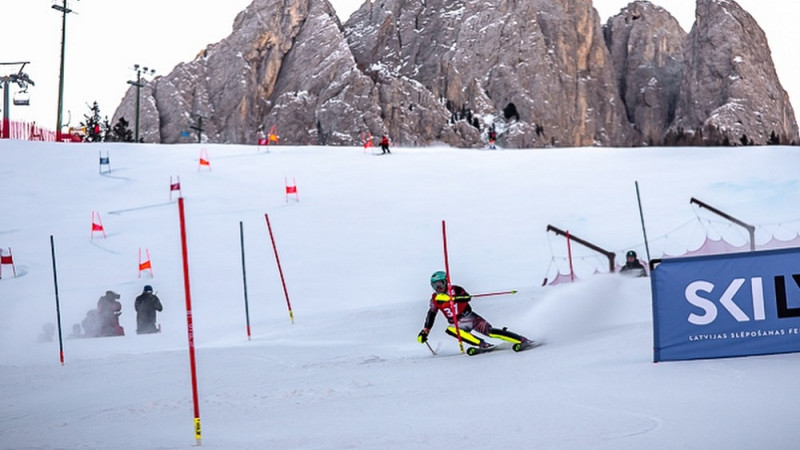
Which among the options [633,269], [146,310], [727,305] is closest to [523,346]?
[727,305]

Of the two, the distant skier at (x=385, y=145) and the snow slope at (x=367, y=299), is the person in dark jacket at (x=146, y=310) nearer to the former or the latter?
the snow slope at (x=367, y=299)

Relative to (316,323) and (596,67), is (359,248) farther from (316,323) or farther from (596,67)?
(596,67)

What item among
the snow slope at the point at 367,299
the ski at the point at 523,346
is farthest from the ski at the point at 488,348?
the snow slope at the point at 367,299

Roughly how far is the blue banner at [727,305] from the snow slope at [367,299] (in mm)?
225

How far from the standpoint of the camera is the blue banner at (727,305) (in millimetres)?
7570

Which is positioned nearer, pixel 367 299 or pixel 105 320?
pixel 105 320

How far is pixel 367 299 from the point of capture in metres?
20.2

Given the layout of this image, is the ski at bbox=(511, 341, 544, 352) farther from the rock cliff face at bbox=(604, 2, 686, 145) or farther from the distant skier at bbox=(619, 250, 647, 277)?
the rock cliff face at bbox=(604, 2, 686, 145)

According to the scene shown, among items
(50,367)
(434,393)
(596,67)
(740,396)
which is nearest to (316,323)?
(50,367)

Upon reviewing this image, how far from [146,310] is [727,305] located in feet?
41.2

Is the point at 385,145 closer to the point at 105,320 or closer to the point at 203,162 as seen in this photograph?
the point at 203,162

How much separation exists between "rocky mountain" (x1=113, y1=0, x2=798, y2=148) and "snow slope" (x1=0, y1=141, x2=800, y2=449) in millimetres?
72230

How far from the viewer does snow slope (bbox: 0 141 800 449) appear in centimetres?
639

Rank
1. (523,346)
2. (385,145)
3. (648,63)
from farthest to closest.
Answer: (648,63) → (385,145) → (523,346)
